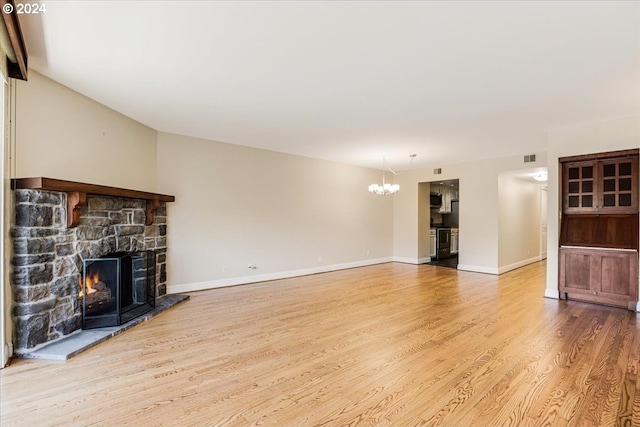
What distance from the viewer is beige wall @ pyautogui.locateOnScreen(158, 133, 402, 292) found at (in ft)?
17.4

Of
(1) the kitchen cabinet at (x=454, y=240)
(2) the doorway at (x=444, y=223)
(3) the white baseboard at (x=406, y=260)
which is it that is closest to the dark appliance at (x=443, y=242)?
(2) the doorway at (x=444, y=223)

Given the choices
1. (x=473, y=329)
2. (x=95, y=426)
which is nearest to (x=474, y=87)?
(x=473, y=329)

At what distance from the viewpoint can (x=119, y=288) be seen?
3.72 metres

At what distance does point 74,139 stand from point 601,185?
7149 millimetres

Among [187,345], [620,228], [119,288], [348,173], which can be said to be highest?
[348,173]

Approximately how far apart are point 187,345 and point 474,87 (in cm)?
406

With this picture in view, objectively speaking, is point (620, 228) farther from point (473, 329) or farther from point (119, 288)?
point (119, 288)

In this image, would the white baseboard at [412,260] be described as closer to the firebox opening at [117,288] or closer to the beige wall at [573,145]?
the beige wall at [573,145]

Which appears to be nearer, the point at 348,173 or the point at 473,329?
the point at 473,329

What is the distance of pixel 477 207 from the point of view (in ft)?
24.4

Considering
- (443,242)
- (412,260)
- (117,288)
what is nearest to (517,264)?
(443,242)

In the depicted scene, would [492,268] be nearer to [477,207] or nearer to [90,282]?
[477,207]

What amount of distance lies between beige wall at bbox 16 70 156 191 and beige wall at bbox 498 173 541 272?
7.30 metres

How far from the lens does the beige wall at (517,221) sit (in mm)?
7254
